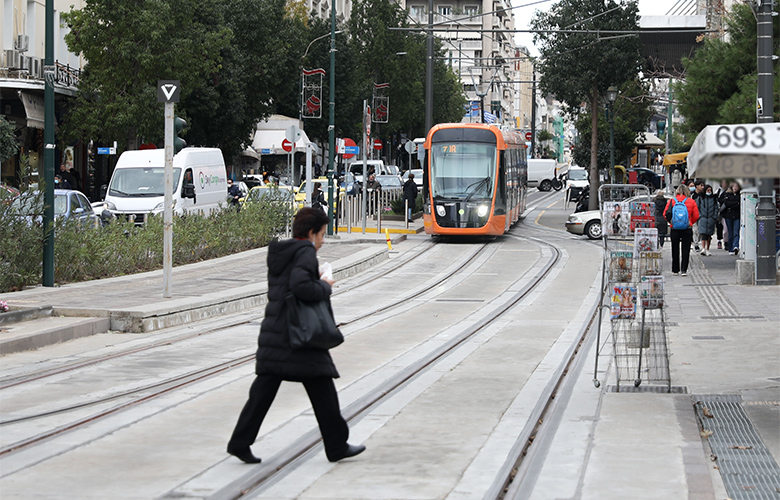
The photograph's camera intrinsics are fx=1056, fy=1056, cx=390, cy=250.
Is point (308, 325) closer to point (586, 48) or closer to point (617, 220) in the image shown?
point (617, 220)

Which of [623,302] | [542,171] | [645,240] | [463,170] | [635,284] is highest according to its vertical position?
[542,171]

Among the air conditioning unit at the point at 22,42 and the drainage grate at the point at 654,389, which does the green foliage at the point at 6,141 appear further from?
the drainage grate at the point at 654,389

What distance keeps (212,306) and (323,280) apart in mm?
8914

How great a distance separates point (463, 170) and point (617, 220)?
19643 millimetres

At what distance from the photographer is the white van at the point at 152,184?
26.2 metres

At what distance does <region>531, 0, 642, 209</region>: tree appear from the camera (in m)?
40.8

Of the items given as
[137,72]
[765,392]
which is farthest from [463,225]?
[765,392]

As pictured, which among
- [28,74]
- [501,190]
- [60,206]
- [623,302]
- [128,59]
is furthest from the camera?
[128,59]

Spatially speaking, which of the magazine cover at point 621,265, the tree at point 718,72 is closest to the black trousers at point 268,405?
the magazine cover at point 621,265

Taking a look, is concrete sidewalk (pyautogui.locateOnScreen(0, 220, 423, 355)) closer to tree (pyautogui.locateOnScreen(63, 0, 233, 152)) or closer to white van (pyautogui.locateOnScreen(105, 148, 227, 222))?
white van (pyautogui.locateOnScreen(105, 148, 227, 222))

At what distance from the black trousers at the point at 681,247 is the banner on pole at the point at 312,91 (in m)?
22.2

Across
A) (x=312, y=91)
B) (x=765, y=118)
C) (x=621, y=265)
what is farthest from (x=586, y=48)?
(x=621, y=265)

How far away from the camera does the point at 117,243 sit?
1808 centimetres

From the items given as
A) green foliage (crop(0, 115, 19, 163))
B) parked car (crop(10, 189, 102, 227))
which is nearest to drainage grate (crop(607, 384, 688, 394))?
parked car (crop(10, 189, 102, 227))
